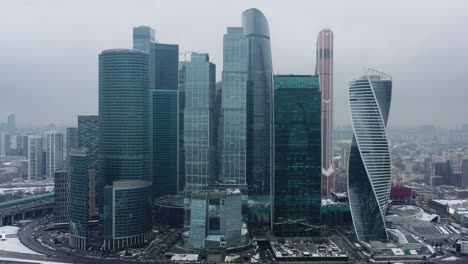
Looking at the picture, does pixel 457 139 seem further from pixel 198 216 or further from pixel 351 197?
pixel 198 216

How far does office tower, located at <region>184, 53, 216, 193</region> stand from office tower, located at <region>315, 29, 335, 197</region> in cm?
1872

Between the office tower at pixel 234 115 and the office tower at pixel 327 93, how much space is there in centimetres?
1344

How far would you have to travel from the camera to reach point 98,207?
4453 cm

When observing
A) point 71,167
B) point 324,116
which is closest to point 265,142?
point 324,116

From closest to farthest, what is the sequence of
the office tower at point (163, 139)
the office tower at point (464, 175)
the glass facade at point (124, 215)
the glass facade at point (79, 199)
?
the glass facade at point (124, 215) → the glass facade at point (79, 199) → the office tower at point (163, 139) → the office tower at point (464, 175)

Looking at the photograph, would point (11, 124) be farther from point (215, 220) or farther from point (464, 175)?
point (464, 175)

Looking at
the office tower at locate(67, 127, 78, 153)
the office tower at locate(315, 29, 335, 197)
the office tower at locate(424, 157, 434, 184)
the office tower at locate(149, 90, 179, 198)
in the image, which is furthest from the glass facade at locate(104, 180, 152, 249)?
the office tower at locate(424, 157, 434, 184)

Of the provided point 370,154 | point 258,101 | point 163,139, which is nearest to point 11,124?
point 163,139

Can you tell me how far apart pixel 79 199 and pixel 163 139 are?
13.2 m

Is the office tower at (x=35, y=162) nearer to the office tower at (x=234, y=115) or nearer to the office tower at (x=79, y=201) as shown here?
the office tower at (x=79, y=201)

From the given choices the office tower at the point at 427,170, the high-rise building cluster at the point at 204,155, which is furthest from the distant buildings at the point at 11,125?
the office tower at the point at 427,170

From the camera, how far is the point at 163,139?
49594 mm

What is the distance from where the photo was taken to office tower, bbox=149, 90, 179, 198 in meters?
49.1

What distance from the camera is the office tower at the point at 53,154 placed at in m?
65.8
